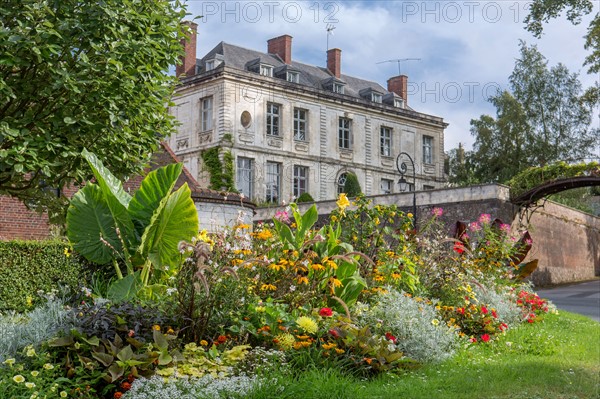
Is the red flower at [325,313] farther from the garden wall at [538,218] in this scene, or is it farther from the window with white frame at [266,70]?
the window with white frame at [266,70]

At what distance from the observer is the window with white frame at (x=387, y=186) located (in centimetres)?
4441

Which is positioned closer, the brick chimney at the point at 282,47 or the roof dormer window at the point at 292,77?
the roof dormer window at the point at 292,77

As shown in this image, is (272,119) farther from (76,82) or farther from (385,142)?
(76,82)

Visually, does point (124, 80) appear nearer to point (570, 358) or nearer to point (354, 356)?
point (354, 356)

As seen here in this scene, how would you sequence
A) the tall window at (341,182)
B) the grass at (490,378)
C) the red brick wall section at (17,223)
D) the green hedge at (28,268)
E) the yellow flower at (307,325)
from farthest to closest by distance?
the tall window at (341,182)
the red brick wall section at (17,223)
the green hedge at (28,268)
the yellow flower at (307,325)
the grass at (490,378)

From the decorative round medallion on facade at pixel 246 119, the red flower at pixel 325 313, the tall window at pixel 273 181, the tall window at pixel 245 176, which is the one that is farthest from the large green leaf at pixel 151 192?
the tall window at pixel 273 181

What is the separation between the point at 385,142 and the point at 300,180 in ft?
24.1

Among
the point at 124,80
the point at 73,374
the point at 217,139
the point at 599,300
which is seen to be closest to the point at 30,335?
the point at 73,374

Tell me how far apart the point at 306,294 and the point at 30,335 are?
2.87 metres

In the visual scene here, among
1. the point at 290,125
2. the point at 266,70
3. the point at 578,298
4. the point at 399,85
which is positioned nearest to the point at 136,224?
the point at 578,298

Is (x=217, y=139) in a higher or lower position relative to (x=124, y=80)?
higher

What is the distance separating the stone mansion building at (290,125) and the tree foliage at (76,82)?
2518 cm

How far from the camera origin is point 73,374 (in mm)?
5816

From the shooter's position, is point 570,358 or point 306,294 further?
point 570,358
